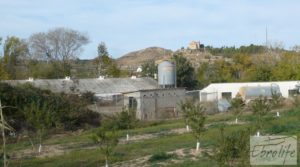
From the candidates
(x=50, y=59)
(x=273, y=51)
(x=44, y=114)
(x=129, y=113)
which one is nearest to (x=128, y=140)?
(x=44, y=114)

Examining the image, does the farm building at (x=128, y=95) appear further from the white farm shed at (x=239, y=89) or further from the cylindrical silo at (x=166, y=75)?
the white farm shed at (x=239, y=89)

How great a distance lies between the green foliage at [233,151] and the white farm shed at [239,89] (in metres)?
44.8

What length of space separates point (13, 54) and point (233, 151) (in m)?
71.1

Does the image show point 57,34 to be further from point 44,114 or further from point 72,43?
point 44,114

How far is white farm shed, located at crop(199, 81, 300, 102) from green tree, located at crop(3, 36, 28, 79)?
95.4ft

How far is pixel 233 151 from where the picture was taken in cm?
868

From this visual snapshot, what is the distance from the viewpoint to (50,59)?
278ft

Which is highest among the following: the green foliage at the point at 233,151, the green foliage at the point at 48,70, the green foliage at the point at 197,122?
the green foliage at the point at 48,70

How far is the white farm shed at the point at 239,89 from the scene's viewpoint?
179 ft

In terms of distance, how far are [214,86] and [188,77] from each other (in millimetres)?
11958

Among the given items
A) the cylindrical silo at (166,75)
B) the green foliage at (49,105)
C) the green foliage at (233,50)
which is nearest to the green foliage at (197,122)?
the green foliage at (49,105)

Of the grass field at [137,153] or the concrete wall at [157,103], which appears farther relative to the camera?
the concrete wall at [157,103]

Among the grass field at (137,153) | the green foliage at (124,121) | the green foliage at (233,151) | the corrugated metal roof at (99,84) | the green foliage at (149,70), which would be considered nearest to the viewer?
the green foliage at (233,151)

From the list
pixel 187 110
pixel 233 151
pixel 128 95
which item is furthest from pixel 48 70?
pixel 233 151
